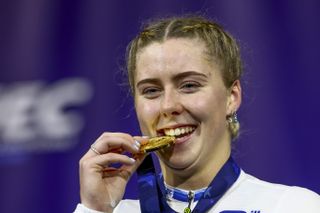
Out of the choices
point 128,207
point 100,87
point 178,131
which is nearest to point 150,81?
point 178,131

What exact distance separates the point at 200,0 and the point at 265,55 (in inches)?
13.8

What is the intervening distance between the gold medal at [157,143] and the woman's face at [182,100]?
0.02 meters

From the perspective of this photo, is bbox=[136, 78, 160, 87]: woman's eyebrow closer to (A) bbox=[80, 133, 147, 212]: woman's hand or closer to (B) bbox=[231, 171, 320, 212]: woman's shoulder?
(A) bbox=[80, 133, 147, 212]: woman's hand

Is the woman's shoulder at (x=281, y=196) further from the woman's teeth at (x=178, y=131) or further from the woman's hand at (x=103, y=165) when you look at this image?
the woman's hand at (x=103, y=165)

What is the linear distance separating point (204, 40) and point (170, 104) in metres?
0.21

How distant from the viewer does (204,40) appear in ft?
5.77

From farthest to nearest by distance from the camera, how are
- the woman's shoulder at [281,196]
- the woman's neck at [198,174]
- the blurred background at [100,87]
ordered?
the blurred background at [100,87] < the woman's neck at [198,174] < the woman's shoulder at [281,196]

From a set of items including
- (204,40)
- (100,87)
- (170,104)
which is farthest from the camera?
(100,87)

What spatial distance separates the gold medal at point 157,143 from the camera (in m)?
1.65

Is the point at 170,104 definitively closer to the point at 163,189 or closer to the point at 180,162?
the point at 180,162

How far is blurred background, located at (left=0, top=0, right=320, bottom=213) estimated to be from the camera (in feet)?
8.22

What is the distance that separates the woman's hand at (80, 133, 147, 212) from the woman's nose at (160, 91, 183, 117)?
90 millimetres

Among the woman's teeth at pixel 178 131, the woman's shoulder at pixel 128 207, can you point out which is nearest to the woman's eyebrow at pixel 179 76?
the woman's teeth at pixel 178 131

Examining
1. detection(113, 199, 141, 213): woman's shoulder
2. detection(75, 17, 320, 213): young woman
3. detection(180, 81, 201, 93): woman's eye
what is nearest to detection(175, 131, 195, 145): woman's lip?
detection(75, 17, 320, 213): young woman
